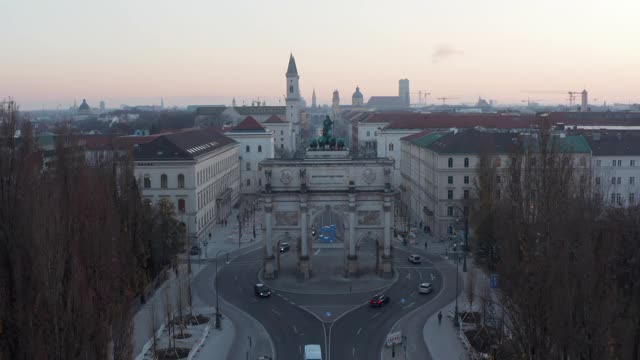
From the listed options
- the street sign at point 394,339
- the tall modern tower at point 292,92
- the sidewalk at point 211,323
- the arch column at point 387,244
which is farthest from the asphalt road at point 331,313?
the tall modern tower at point 292,92

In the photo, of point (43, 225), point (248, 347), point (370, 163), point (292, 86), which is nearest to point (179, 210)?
point (370, 163)

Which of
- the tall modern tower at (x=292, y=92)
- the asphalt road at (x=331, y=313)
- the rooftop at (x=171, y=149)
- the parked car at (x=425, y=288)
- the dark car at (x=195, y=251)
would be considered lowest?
the asphalt road at (x=331, y=313)

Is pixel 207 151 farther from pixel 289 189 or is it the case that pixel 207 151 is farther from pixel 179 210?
pixel 289 189

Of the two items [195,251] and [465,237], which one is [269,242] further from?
[465,237]

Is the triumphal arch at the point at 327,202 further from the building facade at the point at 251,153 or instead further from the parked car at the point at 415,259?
the building facade at the point at 251,153

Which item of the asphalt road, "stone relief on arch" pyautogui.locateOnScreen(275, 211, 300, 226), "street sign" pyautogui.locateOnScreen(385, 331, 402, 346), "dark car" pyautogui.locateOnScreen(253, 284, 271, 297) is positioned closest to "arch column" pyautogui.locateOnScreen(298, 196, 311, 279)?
"stone relief on arch" pyautogui.locateOnScreen(275, 211, 300, 226)
